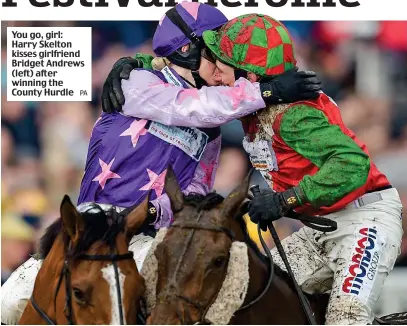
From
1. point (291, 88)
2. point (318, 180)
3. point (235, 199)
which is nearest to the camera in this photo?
point (235, 199)

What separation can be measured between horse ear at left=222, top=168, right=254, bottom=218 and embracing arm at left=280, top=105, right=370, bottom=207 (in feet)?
1.25

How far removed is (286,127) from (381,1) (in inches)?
89.2

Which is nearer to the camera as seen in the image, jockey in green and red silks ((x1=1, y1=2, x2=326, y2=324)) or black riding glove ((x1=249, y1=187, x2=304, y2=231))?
black riding glove ((x1=249, y1=187, x2=304, y2=231))

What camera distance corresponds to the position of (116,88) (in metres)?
5.25

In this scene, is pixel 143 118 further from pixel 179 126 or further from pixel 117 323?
pixel 117 323

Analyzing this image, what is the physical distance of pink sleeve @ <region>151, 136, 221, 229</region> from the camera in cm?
497

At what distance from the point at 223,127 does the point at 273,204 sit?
10.9 feet

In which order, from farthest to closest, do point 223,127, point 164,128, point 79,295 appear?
1. point 223,127
2. point 164,128
3. point 79,295

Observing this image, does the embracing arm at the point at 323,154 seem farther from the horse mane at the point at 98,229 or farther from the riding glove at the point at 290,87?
the horse mane at the point at 98,229

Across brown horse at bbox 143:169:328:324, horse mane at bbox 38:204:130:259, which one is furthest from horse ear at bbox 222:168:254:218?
horse mane at bbox 38:204:130:259

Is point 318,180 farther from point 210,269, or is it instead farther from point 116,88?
point 116,88

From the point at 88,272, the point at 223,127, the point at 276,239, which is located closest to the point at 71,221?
the point at 88,272

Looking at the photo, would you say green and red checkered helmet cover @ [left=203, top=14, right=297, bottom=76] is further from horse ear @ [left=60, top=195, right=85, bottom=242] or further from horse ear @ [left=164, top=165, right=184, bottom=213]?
horse ear @ [left=60, top=195, right=85, bottom=242]

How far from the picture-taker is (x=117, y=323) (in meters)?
4.09
